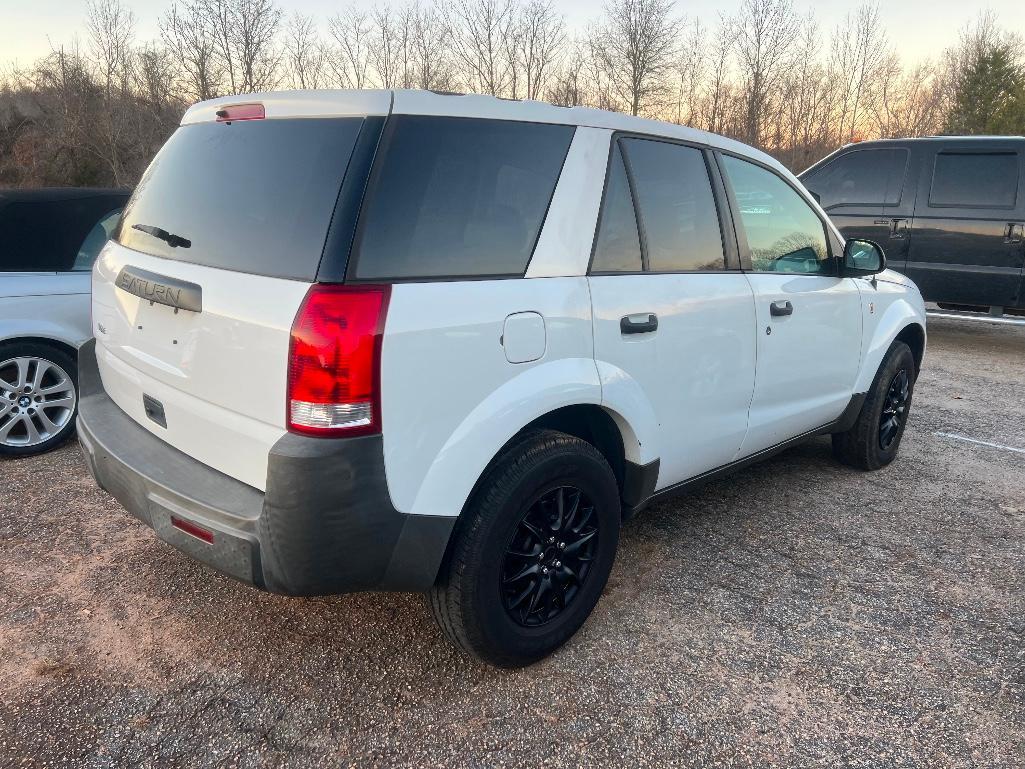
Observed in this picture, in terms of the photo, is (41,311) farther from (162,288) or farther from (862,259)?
(862,259)

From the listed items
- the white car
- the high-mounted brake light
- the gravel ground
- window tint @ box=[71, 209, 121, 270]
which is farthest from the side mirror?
window tint @ box=[71, 209, 121, 270]

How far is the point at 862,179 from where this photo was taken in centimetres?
820

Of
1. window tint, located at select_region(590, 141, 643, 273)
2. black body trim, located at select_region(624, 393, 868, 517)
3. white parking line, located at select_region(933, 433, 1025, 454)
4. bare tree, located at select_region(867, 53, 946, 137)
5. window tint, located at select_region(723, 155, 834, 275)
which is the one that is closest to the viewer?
window tint, located at select_region(590, 141, 643, 273)

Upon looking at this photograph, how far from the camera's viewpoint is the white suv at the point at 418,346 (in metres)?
1.87

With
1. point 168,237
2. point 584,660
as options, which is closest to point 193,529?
point 168,237

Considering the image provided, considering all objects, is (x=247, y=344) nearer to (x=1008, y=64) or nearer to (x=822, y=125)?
(x=822, y=125)

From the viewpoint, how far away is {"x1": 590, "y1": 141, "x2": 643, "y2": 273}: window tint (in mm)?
2469

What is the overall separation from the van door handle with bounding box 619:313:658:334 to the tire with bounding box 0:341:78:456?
10.2 ft

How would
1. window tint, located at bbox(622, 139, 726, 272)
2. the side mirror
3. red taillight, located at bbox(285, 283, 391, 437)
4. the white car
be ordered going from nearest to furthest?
red taillight, located at bbox(285, 283, 391, 437) → window tint, located at bbox(622, 139, 726, 272) → the side mirror → the white car

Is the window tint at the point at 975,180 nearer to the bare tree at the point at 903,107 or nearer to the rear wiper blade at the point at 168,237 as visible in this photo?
the rear wiper blade at the point at 168,237

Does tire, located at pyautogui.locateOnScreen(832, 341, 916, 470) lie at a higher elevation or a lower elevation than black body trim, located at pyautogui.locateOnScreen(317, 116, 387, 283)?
lower

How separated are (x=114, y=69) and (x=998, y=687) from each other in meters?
27.0

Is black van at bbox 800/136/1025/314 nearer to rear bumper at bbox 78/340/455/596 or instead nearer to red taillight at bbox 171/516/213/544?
rear bumper at bbox 78/340/455/596

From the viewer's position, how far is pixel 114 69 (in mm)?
22750
